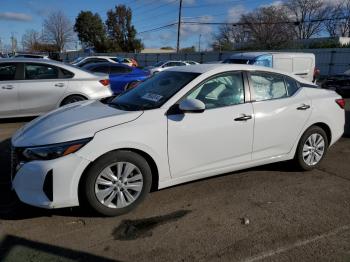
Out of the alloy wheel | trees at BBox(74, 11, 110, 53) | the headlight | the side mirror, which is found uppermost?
trees at BBox(74, 11, 110, 53)

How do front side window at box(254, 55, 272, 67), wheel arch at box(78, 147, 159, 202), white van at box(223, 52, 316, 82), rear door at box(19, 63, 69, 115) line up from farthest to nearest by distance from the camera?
1. white van at box(223, 52, 316, 82)
2. front side window at box(254, 55, 272, 67)
3. rear door at box(19, 63, 69, 115)
4. wheel arch at box(78, 147, 159, 202)

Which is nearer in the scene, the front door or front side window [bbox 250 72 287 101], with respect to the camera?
the front door

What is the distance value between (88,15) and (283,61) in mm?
63927

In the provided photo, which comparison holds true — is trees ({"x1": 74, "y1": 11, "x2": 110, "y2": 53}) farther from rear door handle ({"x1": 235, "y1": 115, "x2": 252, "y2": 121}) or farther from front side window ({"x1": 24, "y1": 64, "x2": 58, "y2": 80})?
rear door handle ({"x1": 235, "y1": 115, "x2": 252, "y2": 121})

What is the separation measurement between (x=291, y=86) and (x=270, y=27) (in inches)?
2344

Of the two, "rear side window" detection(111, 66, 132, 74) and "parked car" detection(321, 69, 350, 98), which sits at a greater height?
"rear side window" detection(111, 66, 132, 74)

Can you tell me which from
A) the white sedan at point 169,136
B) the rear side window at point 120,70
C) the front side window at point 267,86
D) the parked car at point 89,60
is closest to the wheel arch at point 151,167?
the white sedan at point 169,136

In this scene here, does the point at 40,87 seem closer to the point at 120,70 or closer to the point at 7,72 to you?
the point at 7,72

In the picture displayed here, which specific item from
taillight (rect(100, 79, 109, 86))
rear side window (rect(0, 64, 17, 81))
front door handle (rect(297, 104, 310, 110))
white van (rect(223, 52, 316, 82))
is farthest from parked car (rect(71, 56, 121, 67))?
front door handle (rect(297, 104, 310, 110))

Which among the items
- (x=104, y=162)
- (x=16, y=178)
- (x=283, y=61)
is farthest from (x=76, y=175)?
(x=283, y=61)

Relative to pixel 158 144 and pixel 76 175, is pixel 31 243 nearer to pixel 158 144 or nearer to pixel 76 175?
pixel 76 175

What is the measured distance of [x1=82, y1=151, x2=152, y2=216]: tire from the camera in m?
3.69

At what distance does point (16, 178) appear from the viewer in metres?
3.69

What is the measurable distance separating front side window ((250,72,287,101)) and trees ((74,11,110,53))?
6846 centimetres
